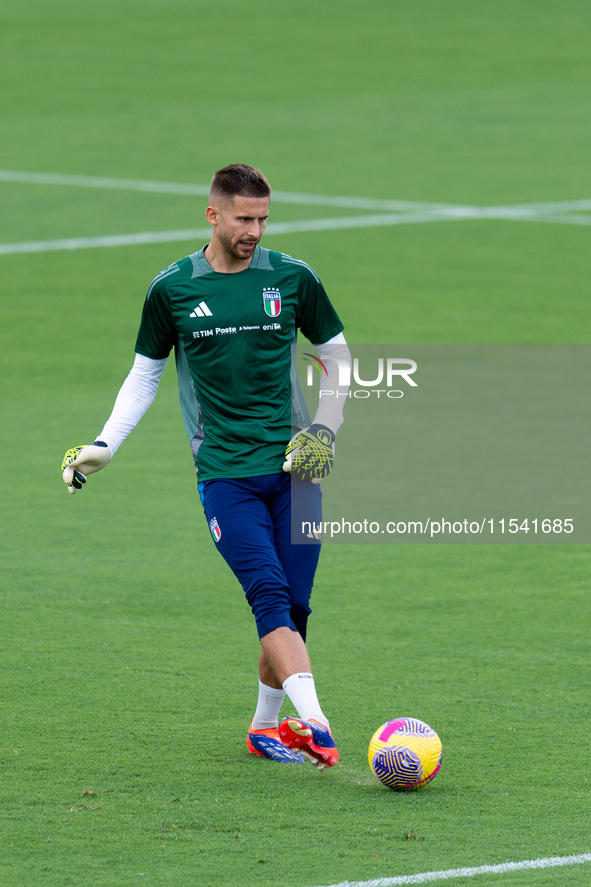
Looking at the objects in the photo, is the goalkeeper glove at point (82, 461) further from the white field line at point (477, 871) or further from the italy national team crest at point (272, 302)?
the white field line at point (477, 871)

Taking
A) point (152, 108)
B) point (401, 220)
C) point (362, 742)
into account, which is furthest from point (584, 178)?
point (362, 742)

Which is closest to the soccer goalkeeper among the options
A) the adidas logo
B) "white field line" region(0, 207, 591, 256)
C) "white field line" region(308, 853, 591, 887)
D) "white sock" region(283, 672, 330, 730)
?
the adidas logo

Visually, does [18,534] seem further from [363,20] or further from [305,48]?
[363,20]

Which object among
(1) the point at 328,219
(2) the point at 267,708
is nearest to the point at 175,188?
(1) the point at 328,219

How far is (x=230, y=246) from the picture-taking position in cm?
643

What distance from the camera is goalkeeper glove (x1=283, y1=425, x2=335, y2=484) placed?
6.40 meters

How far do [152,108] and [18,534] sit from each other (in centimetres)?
2584

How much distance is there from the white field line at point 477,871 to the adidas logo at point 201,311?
252cm

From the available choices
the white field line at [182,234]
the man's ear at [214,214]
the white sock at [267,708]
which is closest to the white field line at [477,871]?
the white sock at [267,708]

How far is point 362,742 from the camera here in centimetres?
688

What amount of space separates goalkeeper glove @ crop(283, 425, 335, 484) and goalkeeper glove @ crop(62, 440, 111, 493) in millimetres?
806

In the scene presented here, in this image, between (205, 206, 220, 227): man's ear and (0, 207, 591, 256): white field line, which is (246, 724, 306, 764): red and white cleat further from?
(0, 207, 591, 256): white field line

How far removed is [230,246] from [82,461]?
1146 mm

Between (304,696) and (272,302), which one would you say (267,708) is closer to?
(304,696)
